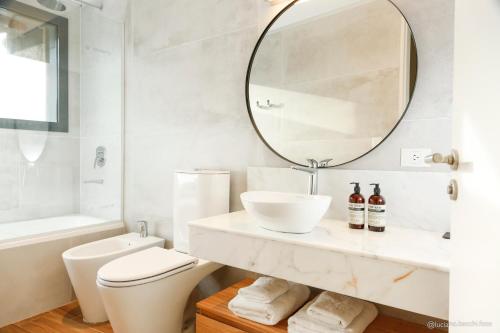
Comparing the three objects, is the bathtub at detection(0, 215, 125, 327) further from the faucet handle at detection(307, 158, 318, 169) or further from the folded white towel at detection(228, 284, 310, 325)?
the faucet handle at detection(307, 158, 318, 169)

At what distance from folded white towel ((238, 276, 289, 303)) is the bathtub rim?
146 centimetres

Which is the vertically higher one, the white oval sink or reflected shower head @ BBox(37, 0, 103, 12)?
reflected shower head @ BBox(37, 0, 103, 12)

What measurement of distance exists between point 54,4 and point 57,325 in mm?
2284

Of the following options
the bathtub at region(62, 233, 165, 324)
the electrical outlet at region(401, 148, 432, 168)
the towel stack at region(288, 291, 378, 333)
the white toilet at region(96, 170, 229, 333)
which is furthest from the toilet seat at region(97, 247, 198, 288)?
the electrical outlet at region(401, 148, 432, 168)

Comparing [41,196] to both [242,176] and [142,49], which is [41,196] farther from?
[242,176]

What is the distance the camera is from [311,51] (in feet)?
5.25

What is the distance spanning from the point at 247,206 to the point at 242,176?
595mm

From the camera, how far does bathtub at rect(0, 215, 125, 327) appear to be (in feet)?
6.37

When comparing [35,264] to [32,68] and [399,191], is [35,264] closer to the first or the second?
[32,68]

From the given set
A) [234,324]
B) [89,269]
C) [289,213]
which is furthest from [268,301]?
[89,269]

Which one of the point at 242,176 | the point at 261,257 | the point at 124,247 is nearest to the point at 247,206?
the point at 261,257

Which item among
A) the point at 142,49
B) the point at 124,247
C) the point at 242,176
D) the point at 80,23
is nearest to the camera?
the point at 242,176

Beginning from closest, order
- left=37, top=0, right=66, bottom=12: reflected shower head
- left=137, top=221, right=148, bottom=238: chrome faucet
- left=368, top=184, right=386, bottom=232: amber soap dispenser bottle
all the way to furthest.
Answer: left=368, top=184, right=386, bottom=232: amber soap dispenser bottle
left=137, top=221, right=148, bottom=238: chrome faucet
left=37, top=0, right=66, bottom=12: reflected shower head

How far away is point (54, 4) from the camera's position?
97.3 inches
